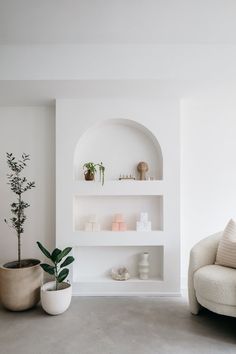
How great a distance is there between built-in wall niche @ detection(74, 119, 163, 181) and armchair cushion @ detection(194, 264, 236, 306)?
4.38ft

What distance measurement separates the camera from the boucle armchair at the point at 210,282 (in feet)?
8.05

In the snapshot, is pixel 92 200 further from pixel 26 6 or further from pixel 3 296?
pixel 26 6

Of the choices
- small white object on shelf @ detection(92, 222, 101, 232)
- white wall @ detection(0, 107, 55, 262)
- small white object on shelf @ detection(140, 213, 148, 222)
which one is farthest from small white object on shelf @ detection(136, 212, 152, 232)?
white wall @ detection(0, 107, 55, 262)

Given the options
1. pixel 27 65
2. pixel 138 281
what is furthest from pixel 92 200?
pixel 27 65

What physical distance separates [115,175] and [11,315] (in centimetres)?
184

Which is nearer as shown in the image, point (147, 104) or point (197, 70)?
point (197, 70)

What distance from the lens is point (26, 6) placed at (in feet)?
A: 7.85

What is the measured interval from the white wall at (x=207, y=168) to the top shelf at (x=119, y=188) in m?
0.45

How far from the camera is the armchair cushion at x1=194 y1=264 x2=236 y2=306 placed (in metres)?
2.45

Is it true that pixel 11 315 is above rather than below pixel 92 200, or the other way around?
below

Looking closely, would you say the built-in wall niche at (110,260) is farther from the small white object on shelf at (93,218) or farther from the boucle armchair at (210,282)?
the boucle armchair at (210,282)

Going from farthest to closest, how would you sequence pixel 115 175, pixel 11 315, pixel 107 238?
1. pixel 115 175
2. pixel 107 238
3. pixel 11 315

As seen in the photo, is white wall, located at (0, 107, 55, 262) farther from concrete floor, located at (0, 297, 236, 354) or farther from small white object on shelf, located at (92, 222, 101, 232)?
concrete floor, located at (0, 297, 236, 354)

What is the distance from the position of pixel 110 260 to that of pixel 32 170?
144cm
